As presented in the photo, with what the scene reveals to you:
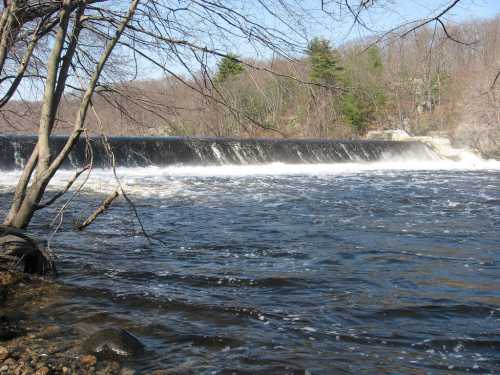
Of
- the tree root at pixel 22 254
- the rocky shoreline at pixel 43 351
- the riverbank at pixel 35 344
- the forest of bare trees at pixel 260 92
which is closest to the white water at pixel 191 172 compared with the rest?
the tree root at pixel 22 254

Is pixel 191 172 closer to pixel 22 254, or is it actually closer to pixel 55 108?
pixel 22 254

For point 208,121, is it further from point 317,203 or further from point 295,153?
point 295,153

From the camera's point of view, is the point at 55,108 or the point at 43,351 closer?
the point at 43,351

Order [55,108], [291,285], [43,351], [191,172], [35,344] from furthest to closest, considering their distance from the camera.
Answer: [191,172], [291,285], [55,108], [35,344], [43,351]

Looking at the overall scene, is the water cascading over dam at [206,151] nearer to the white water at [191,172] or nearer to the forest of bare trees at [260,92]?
the white water at [191,172]

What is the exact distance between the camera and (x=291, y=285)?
5.20 m

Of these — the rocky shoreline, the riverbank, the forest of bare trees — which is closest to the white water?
the riverbank

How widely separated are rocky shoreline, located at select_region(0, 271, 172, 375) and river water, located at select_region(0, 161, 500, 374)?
18cm

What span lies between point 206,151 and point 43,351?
18213mm

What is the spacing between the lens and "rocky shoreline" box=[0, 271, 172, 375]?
3.01 metres

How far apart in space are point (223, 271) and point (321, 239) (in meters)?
2.20

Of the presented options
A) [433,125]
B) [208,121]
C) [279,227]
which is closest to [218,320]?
[208,121]

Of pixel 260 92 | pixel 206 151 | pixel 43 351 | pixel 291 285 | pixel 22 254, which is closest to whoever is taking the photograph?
pixel 43 351

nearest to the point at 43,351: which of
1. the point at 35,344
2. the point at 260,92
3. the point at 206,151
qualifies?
the point at 35,344
